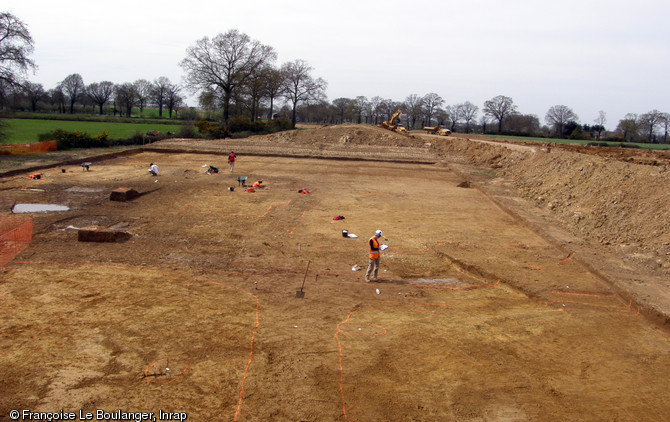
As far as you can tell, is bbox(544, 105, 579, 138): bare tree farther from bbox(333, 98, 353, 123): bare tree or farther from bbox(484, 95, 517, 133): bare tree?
bbox(333, 98, 353, 123): bare tree

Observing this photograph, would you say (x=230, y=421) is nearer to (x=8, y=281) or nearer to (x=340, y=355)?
(x=340, y=355)

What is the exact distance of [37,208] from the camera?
1761cm

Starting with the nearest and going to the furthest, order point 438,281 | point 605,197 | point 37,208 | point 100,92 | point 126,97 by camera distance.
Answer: point 438,281, point 37,208, point 605,197, point 126,97, point 100,92

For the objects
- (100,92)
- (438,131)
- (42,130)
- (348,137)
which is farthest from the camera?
(100,92)

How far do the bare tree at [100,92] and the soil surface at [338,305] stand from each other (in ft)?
284

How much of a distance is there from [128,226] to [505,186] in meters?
23.7

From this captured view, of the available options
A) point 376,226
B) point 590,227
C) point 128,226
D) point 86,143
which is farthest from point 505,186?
point 86,143

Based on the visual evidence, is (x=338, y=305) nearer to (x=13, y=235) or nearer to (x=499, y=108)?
(x=13, y=235)

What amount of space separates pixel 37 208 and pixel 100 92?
99.3 m

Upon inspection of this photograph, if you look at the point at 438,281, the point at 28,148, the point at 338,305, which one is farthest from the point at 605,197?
the point at 28,148

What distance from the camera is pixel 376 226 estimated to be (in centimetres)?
1750

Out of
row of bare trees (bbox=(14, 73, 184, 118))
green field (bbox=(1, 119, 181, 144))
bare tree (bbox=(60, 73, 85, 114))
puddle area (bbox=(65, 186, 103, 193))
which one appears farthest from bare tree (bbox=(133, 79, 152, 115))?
puddle area (bbox=(65, 186, 103, 193))

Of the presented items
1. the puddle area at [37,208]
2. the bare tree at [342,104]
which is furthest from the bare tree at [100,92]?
the puddle area at [37,208]

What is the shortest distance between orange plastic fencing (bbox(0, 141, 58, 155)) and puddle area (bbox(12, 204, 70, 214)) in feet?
55.6
